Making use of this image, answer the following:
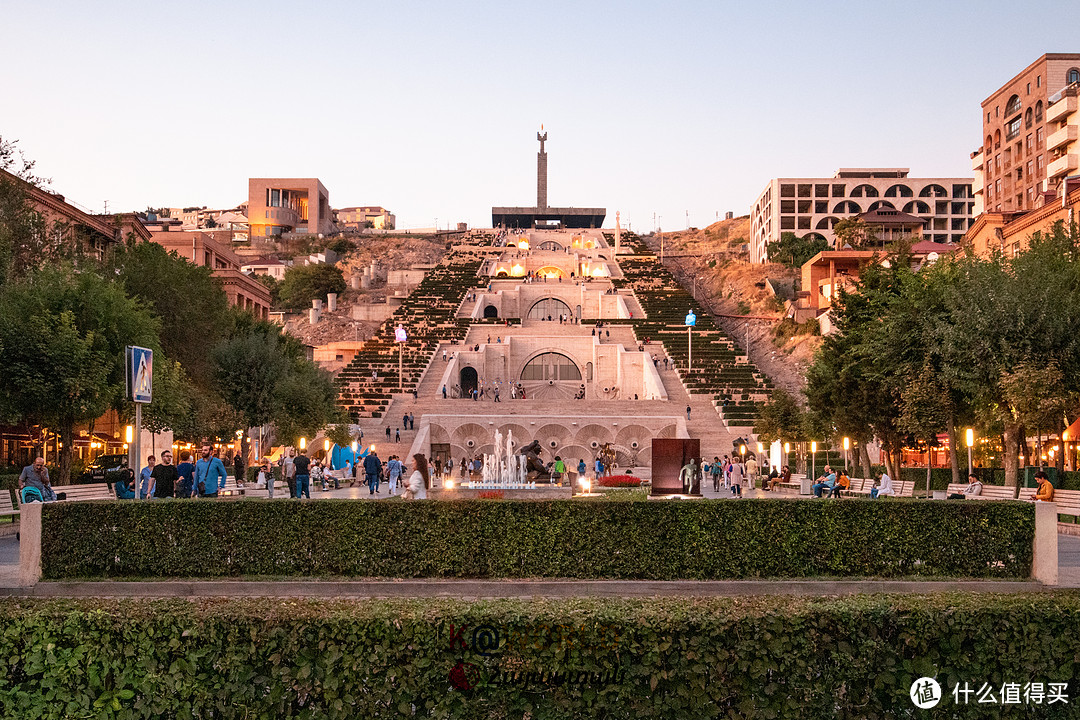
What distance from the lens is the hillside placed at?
216ft

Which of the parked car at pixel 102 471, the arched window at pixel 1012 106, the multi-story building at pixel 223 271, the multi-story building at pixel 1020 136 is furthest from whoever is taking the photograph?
the arched window at pixel 1012 106

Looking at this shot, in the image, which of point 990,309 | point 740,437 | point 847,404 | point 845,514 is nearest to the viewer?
point 845,514

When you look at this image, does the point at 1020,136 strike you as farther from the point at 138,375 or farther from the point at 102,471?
the point at 138,375

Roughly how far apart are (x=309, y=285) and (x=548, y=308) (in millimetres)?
27777

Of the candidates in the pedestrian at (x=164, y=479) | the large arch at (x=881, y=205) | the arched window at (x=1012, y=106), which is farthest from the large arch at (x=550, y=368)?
the pedestrian at (x=164, y=479)

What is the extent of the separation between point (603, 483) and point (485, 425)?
60.0ft

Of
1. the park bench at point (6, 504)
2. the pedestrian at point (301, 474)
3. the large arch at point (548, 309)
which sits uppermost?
the large arch at point (548, 309)

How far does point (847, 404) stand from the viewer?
108ft

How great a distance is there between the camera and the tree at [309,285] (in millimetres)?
102500

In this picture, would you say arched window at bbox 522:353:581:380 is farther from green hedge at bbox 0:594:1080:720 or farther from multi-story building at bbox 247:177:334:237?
multi-story building at bbox 247:177:334:237

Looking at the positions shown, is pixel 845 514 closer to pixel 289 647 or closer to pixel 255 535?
pixel 255 535

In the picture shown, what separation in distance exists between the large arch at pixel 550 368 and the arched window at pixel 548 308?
684 inches

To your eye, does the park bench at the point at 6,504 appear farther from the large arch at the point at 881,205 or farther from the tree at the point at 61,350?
the large arch at the point at 881,205

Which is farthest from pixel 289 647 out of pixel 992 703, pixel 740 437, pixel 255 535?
pixel 740 437
